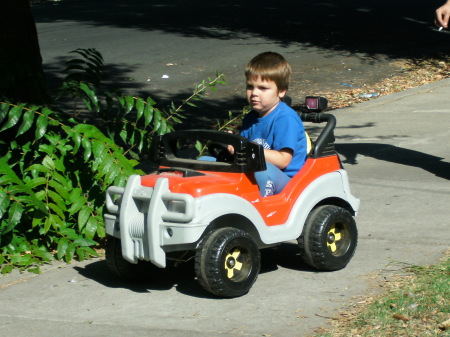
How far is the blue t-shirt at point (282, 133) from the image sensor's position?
16.5 ft

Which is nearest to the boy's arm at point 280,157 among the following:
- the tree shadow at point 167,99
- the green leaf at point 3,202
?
the green leaf at point 3,202

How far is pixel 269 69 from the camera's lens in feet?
16.6

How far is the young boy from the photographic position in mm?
5012

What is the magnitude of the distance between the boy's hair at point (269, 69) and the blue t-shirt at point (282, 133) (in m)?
0.18

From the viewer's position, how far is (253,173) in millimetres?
4844

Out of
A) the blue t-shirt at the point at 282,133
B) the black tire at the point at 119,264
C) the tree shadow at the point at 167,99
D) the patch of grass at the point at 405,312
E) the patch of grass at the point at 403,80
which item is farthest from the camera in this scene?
the patch of grass at the point at 403,80

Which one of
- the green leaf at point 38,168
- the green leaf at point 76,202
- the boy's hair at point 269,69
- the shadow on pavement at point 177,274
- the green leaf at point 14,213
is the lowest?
the shadow on pavement at point 177,274

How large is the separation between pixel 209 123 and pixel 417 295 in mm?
6236

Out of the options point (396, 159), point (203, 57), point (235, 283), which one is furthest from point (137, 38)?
point (235, 283)

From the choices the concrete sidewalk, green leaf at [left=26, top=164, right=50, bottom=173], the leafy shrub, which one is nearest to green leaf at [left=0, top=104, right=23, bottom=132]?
the leafy shrub

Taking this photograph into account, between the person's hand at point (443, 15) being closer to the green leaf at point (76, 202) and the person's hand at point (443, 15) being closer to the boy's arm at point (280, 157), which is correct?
the boy's arm at point (280, 157)

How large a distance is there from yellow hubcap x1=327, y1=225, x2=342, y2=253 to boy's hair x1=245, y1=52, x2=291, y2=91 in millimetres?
930

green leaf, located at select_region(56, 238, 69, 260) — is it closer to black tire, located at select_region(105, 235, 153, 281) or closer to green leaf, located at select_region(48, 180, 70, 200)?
green leaf, located at select_region(48, 180, 70, 200)

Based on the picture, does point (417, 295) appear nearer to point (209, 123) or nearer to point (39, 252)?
point (39, 252)
